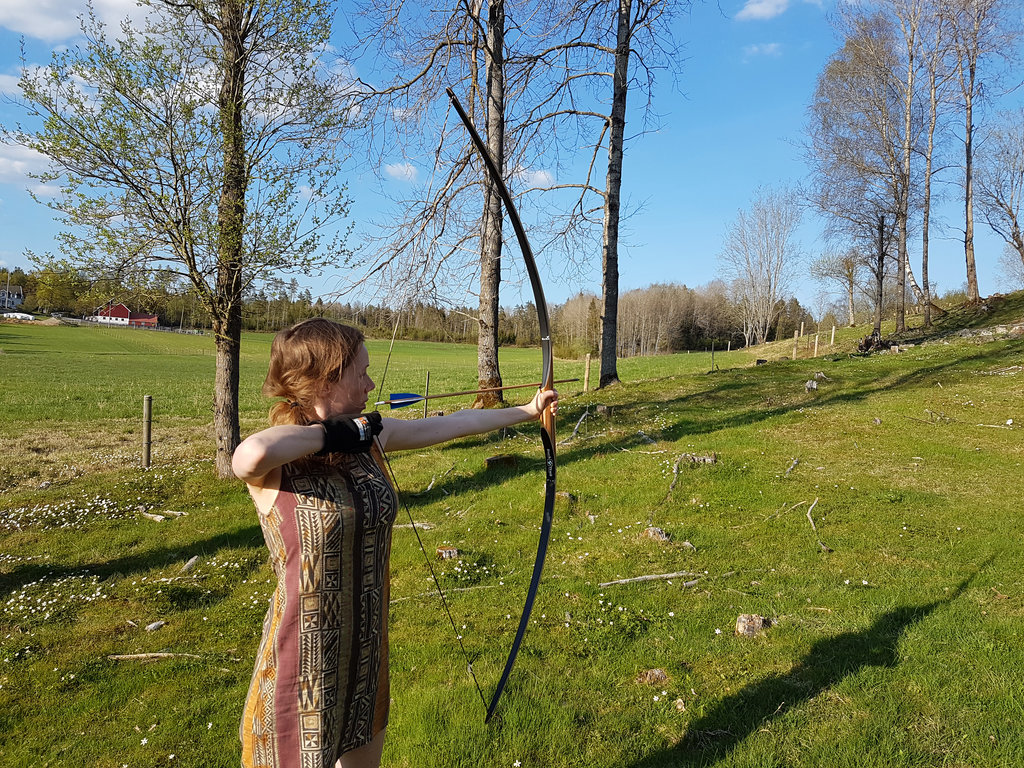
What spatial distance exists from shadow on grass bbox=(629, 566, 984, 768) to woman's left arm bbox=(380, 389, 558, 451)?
1736 mm

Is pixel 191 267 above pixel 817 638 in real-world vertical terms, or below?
above

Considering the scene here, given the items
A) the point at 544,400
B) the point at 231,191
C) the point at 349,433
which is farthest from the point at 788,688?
the point at 231,191

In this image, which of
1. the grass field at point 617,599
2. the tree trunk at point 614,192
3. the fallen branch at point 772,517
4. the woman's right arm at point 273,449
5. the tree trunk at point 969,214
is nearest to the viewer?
the woman's right arm at point 273,449

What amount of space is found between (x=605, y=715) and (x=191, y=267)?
259 inches

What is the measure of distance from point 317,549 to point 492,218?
30.5 ft

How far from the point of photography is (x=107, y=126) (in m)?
6.76

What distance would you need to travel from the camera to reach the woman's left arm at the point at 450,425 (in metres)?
2.22

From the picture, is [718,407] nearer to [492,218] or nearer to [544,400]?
[492,218]

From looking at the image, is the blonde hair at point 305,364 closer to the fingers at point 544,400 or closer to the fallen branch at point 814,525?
the fingers at point 544,400

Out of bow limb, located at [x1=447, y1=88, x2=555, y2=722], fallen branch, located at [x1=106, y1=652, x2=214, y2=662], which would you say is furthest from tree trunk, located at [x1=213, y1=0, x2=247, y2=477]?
bow limb, located at [x1=447, y1=88, x2=555, y2=722]

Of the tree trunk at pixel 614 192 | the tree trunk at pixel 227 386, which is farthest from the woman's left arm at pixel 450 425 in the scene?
the tree trunk at pixel 614 192

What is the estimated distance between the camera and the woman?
1.81m

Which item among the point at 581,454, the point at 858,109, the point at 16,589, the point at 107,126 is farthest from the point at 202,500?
the point at 858,109

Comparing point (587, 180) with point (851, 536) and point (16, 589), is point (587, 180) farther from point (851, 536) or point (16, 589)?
point (16, 589)
